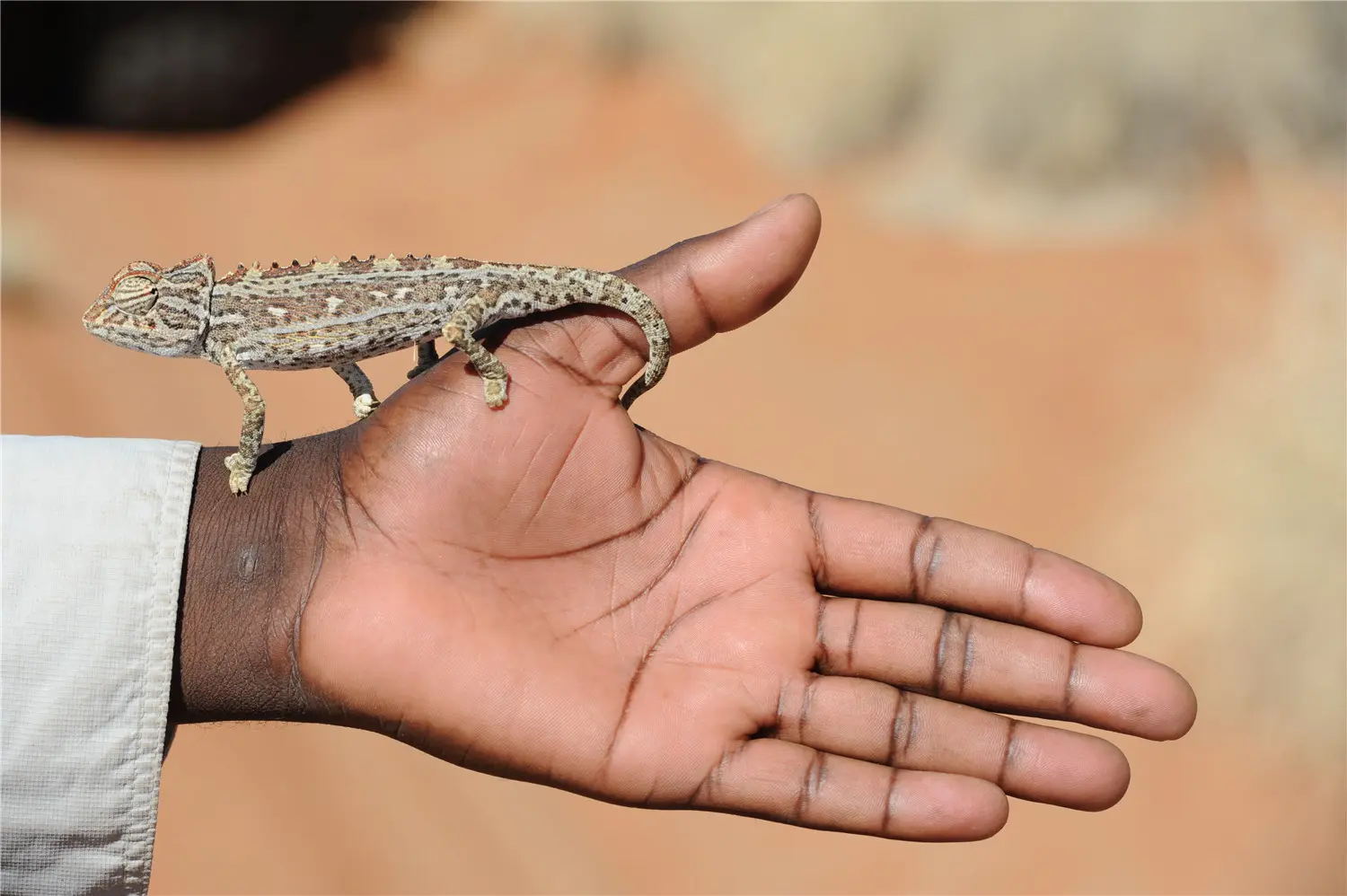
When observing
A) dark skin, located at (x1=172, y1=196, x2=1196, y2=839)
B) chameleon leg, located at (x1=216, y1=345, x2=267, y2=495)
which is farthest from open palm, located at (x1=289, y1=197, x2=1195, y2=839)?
chameleon leg, located at (x1=216, y1=345, x2=267, y2=495)

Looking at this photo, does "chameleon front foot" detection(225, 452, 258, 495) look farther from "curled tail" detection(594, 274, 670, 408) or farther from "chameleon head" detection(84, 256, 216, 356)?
"curled tail" detection(594, 274, 670, 408)

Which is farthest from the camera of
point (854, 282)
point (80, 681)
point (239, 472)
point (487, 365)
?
point (854, 282)

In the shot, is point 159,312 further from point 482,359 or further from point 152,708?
point 152,708

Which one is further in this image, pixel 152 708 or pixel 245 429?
pixel 245 429

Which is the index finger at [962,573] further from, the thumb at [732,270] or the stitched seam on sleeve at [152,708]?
the stitched seam on sleeve at [152,708]

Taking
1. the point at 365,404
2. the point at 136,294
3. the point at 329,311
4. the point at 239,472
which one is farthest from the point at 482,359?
the point at 136,294

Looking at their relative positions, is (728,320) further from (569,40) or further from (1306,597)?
(569,40)

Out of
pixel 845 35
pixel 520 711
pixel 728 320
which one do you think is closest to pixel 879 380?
pixel 845 35
